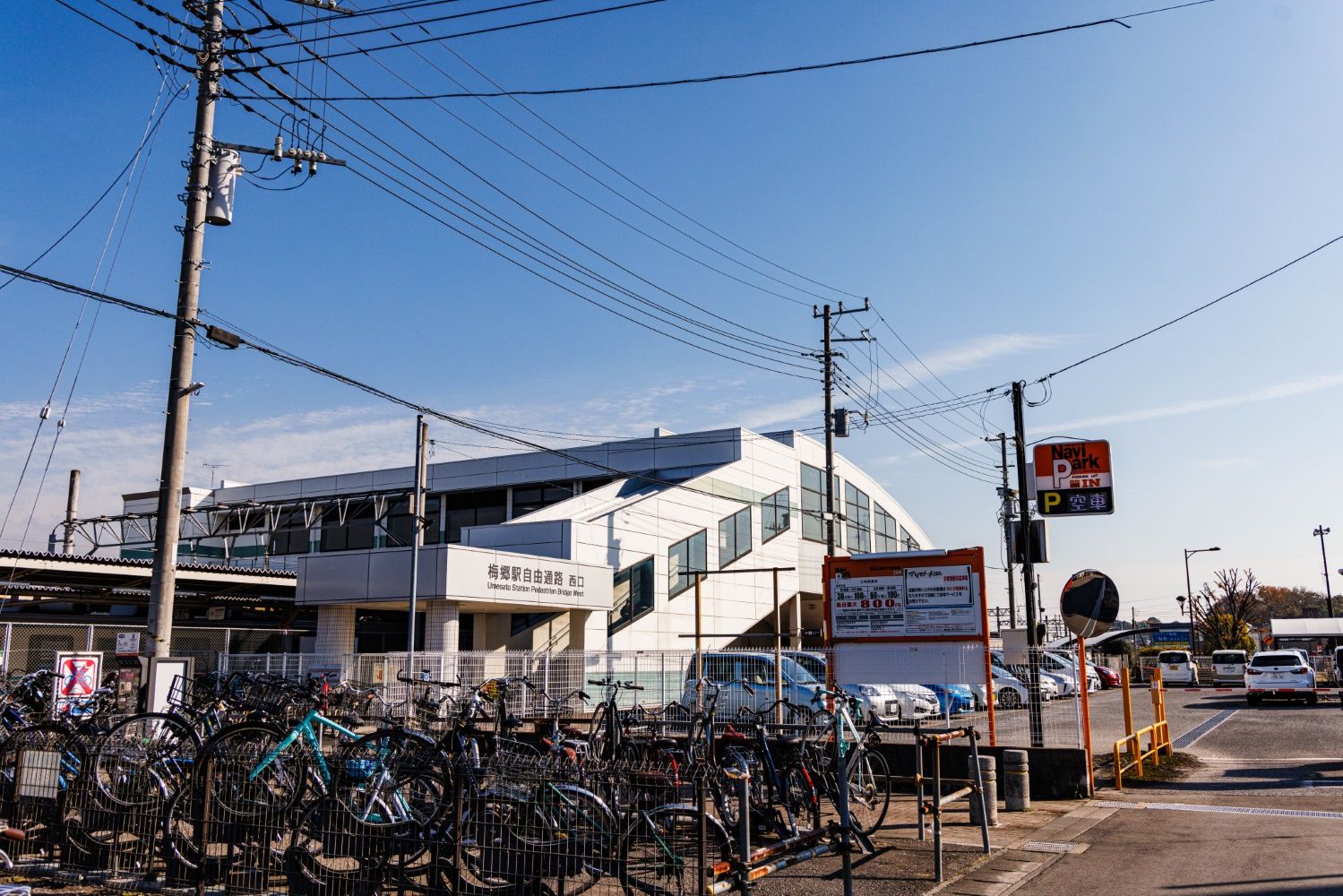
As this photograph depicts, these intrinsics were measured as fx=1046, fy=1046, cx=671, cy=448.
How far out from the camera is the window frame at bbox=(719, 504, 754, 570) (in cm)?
4044

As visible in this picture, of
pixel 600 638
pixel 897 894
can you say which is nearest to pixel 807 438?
pixel 600 638

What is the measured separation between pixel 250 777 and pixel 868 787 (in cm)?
612

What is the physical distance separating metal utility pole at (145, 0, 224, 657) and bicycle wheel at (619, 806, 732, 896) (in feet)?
28.5

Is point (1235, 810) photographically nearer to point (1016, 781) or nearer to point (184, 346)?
point (1016, 781)

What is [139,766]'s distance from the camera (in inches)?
319

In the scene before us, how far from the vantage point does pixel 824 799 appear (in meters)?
10.8

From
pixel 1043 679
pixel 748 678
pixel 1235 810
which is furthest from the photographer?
pixel 1043 679

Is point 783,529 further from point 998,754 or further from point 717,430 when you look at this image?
point 998,754

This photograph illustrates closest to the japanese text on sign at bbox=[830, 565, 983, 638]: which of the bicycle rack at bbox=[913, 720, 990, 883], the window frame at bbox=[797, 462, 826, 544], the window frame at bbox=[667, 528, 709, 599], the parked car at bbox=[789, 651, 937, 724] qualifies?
the bicycle rack at bbox=[913, 720, 990, 883]

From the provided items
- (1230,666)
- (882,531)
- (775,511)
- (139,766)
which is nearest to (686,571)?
(775,511)

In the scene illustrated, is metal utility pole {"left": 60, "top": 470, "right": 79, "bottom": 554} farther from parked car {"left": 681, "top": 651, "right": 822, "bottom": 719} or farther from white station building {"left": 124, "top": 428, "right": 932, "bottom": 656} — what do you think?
parked car {"left": 681, "top": 651, "right": 822, "bottom": 719}

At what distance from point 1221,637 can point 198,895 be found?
69.7m

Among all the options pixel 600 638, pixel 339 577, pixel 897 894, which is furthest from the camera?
pixel 600 638

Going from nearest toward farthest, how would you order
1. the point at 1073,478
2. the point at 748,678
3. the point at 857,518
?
the point at 1073,478 → the point at 748,678 → the point at 857,518
